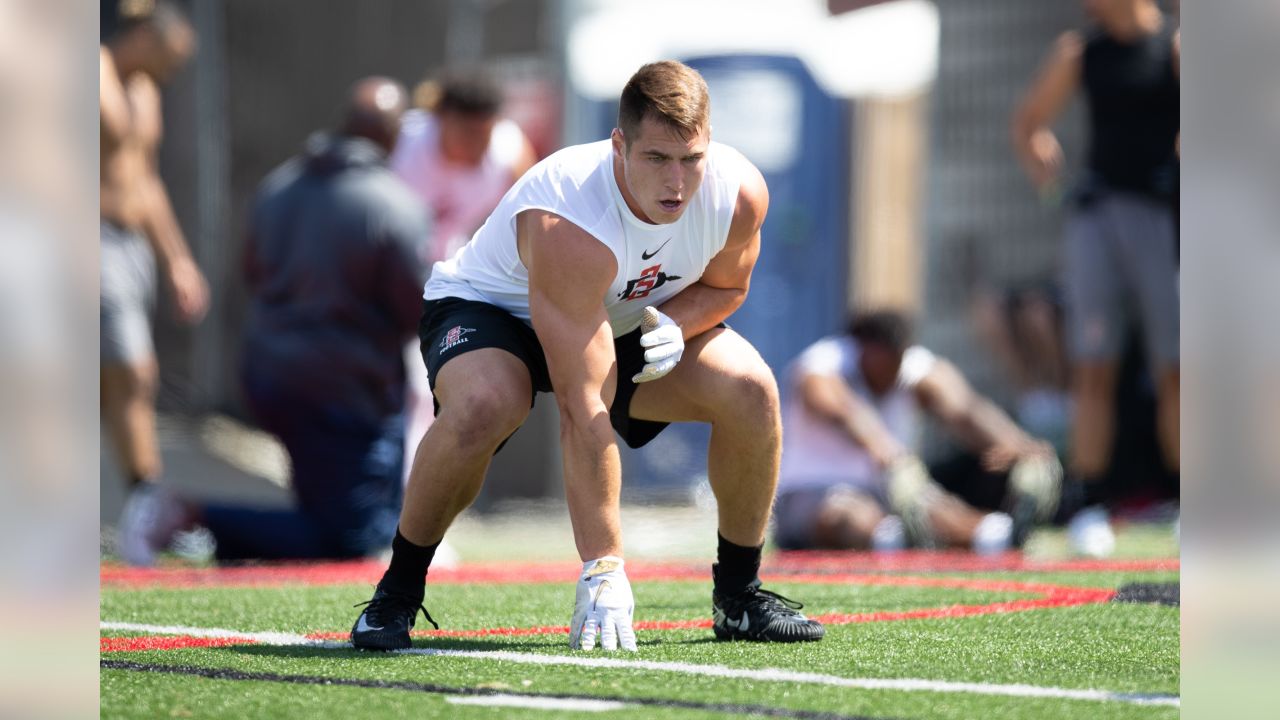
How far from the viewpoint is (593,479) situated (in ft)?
14.0

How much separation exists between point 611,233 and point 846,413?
183 inches

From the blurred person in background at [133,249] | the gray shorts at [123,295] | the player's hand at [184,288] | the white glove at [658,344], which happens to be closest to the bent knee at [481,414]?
the white glove at [658,344]

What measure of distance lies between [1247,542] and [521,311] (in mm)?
2344

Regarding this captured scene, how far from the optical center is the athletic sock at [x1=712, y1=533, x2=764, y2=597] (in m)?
4.62

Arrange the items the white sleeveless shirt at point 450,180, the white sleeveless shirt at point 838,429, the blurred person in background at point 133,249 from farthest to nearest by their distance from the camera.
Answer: the white sleeveless shirt at point 450,180, the white sleeveless shirt at point 838,429, the blurred person in background at point 133,249

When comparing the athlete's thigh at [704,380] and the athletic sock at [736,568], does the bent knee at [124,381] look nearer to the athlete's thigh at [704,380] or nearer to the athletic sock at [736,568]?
the athlete's thigh at [704,380]

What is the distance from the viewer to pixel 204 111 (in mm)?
12312

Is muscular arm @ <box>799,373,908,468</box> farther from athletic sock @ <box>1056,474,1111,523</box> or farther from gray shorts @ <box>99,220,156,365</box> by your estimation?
gray shorts @ <box>99,220,156,365</box>

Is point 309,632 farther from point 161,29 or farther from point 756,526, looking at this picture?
point 161,29

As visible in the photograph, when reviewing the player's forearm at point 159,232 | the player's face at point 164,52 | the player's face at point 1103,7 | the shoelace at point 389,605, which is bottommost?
the shoelace at point 389,605

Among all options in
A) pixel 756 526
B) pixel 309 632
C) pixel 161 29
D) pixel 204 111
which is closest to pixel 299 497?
pixel 161 29

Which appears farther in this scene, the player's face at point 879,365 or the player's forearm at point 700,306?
the player's face at point 879,365

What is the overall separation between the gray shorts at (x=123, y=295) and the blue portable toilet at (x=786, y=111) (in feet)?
21.0

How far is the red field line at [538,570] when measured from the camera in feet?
22.0
